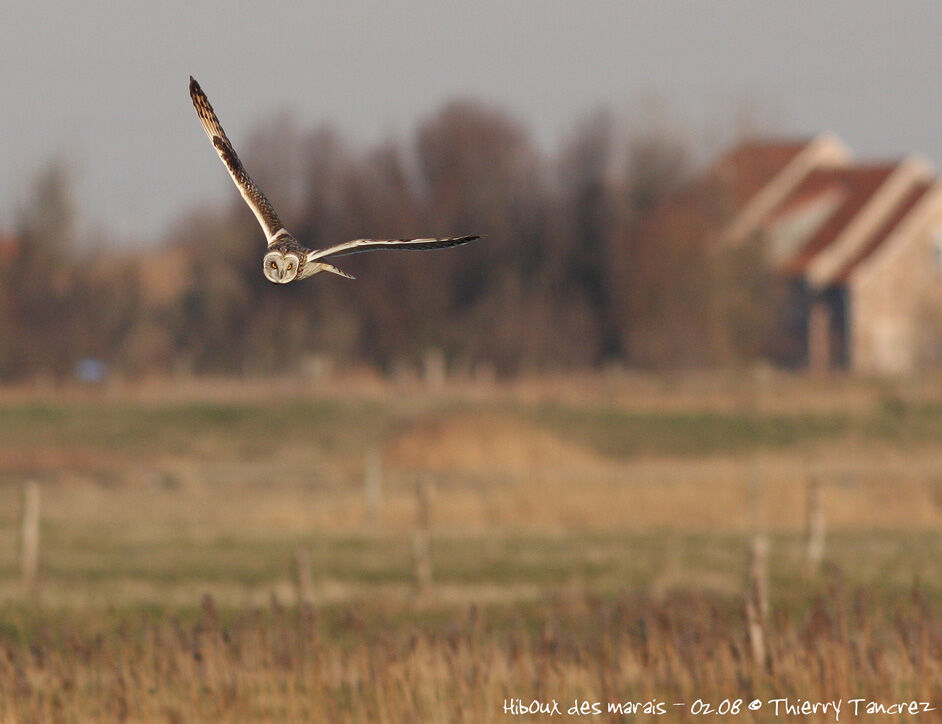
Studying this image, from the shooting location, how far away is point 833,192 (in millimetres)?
59719

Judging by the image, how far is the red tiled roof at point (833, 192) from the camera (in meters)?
57.4

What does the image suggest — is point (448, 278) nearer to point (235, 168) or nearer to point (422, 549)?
point (422, 549)

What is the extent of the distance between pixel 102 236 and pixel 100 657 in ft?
176

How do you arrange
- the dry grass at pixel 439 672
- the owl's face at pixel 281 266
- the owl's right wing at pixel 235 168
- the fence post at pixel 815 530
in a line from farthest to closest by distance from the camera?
the fence post at pixel 815 530, the dry grass at pixel 439 672, the owl's right wing at pixel 235 168, the owl's face at pixel 281 266

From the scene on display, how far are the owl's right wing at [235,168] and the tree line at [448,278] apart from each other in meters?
46.0

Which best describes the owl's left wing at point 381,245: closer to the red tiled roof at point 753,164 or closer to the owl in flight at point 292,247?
the owl in flight at point 292,247

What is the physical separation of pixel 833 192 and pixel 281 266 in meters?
54.8

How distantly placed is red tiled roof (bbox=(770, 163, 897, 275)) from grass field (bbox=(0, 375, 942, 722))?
39.1 ft

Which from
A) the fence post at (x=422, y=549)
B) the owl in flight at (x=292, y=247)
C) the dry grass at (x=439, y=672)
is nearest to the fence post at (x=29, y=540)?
the fence post at (x=422, y=549)

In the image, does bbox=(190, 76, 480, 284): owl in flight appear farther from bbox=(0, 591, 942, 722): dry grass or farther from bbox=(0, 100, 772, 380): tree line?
bbox=(0, 100, 772, 380): tree line

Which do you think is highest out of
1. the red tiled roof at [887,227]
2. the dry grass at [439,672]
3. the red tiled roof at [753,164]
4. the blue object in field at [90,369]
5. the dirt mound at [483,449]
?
the red tiled roof at [753,164]

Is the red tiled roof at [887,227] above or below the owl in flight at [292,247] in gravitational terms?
above

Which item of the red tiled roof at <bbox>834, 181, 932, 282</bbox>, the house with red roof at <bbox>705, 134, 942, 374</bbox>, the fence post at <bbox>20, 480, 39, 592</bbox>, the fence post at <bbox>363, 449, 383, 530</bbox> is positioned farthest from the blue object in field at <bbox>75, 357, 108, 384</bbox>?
the fence post at <bbox>20, 480, 39, 592</bbox>

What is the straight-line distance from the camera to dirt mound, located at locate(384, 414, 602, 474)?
120 feet
